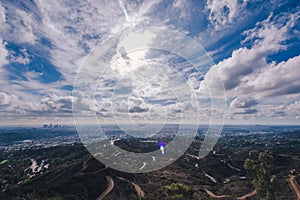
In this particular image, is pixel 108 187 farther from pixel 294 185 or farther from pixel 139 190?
pixel 294 185

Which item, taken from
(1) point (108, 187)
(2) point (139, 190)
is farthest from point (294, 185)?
(1) point (108, 187)

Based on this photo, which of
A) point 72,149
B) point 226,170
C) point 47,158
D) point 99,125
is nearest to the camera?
point 99,125

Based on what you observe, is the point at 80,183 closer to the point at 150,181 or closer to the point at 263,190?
the point at 150,181

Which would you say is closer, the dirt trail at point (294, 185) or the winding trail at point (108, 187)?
the winding trail at point (108, 187)

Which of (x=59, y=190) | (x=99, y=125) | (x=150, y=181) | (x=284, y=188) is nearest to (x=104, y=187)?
(x=59, y=190)

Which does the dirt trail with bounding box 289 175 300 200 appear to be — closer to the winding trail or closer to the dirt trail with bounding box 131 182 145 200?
the dirt trail with bounding box 131 182 145 200

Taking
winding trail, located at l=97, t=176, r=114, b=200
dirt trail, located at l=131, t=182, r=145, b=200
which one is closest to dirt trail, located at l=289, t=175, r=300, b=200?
dirt trail, located at l=131, t=182, r=145, b=200

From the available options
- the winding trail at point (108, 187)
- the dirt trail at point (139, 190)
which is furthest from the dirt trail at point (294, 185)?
the winding trail at point (108, 187)

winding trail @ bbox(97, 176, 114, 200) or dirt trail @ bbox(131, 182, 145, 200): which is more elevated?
winding trail @ bbox(97, 176, 114, 200)

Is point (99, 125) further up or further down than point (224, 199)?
further up

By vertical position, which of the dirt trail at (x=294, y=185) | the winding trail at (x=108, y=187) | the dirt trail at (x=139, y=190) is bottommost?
the dirt trail at (x=139, y=190)

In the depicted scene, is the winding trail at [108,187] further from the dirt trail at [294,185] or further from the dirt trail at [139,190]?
the dirt trail at [294,185]
